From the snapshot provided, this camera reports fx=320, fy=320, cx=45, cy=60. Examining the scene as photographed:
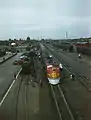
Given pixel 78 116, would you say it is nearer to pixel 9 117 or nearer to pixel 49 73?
pixel 9 117

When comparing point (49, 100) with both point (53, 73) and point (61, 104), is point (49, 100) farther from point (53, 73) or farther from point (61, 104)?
point (53, 73)

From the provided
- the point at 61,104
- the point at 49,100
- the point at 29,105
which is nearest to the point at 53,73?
the point at 49,100

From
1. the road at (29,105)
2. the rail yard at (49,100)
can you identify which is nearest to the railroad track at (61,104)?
the rail yard at (49,100)

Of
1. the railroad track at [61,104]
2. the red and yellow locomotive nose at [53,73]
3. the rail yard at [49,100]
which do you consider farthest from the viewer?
the red and yellow locomotive nose at [53,73]

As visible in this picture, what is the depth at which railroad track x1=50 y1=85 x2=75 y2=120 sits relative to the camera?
38.6 ft

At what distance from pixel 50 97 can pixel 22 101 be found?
6.08ft

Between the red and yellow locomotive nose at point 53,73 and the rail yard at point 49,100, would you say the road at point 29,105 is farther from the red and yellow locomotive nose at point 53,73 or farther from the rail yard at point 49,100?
the red and yellow locomotive nose at point 53,73

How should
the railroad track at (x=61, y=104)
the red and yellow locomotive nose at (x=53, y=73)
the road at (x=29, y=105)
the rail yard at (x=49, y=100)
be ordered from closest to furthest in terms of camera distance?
1. the railroad track at (x=61, y=104)
2. the road at (x=29, y=105)
3. the rail yard at (x=49, y=100)
4. the red and yellow locomotive nose at (x=53, y=73)

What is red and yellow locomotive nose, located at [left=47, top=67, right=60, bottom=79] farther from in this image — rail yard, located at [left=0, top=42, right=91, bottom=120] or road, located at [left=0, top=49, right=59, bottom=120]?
road, located at [left=0, top=49, right=59, bottom=120]

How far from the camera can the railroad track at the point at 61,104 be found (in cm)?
1176

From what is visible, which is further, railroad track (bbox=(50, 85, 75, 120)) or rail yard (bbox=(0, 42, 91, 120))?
rail yard (bbox=(0, 42, 91, 120))

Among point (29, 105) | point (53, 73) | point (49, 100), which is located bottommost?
point (49, 100)

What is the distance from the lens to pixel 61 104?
14352 millimetres

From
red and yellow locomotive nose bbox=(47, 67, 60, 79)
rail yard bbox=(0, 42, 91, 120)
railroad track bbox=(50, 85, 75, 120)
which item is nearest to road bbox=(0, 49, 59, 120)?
rail yard bbox=(0, 42, 91, 120)
